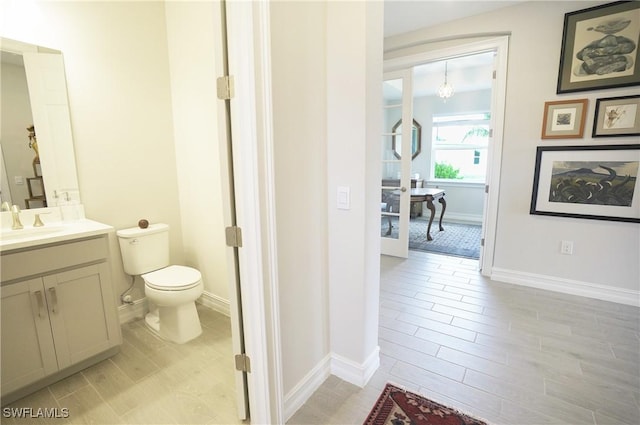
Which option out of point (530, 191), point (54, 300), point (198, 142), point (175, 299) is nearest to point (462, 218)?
point (530, 191)

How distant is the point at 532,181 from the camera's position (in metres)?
3.00

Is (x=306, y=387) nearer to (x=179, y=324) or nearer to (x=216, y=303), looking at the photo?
(x=179, y=324)

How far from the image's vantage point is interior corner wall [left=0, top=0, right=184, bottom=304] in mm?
2064

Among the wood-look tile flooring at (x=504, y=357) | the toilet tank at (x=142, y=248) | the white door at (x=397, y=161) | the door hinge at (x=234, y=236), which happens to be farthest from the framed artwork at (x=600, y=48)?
the toilet tank at (x=142, y=248)

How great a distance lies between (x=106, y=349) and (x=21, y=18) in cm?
216

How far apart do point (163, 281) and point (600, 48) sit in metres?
4.01

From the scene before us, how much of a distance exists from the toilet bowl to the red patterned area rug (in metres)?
1.43

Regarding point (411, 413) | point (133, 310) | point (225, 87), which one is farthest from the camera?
point (133, 310)

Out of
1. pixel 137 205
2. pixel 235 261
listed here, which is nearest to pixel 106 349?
pixel 137 205

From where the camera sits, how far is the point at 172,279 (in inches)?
88.0

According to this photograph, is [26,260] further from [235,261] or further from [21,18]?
[21,18]

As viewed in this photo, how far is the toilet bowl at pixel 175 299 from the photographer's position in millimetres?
2143

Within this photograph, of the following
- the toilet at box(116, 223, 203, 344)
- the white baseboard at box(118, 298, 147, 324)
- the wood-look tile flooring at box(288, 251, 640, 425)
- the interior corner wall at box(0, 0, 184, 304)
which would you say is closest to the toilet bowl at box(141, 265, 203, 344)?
the toilet at box(116, 223, 203, 344)

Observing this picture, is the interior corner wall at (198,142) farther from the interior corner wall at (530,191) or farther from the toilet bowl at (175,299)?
the interior corner wall at (530,191)
